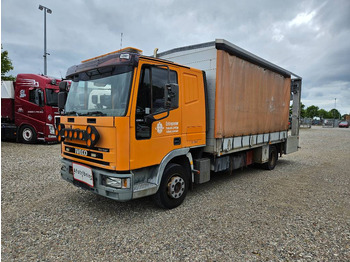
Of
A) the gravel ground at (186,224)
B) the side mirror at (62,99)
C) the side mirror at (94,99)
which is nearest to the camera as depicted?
the gravel ground at (186,224)

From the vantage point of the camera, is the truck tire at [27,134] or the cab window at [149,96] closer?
the cab window at [149,96]

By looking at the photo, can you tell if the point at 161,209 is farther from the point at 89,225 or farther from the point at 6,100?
the point at 6,100

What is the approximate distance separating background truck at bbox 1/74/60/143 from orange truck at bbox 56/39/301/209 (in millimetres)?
7983

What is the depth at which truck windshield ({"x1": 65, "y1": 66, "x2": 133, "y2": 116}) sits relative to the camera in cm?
336

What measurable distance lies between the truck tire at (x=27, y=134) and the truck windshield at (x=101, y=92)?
9205mm

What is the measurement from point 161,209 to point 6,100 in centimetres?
1224

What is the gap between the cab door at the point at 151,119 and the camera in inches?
135

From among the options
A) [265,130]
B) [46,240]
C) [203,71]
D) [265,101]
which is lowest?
[46,240]

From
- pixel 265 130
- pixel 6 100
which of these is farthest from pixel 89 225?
pixel 6 100

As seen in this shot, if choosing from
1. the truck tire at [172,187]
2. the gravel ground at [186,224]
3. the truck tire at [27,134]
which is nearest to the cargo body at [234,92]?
the truck tire at [172,187]

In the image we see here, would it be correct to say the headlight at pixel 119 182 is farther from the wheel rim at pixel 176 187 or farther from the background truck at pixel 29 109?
the background truck at pixel 29 109

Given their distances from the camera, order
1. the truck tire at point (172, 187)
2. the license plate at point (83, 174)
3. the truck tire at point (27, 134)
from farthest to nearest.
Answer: the truck tire at point (27, 134), the truck tire at point (172, 187), the license plate at point (83, 174)

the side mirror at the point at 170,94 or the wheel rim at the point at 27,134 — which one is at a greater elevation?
the side mirror at the point at 170,94

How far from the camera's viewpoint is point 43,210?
4059 mm
